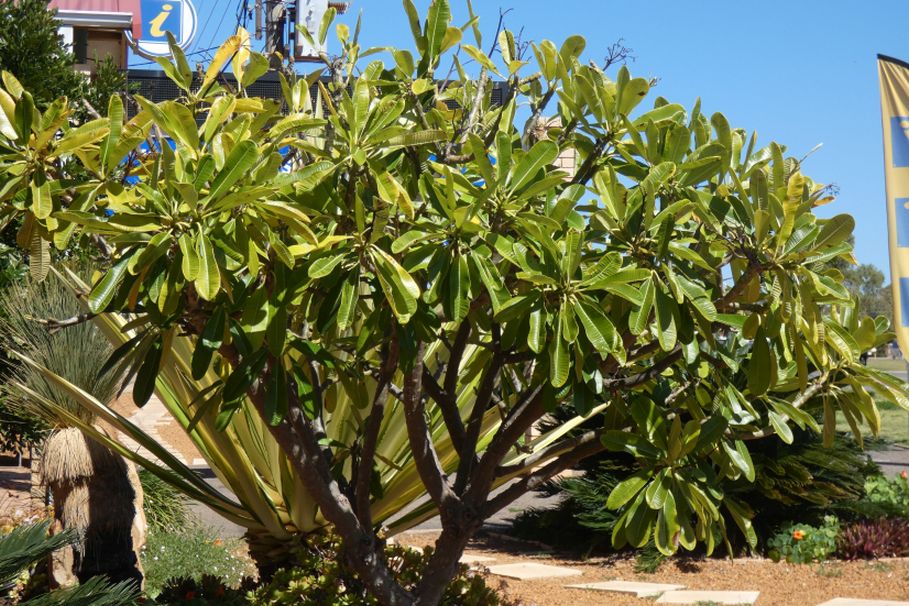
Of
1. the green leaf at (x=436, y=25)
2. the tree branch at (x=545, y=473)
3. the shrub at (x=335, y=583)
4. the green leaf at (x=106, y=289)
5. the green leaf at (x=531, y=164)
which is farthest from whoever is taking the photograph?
the shrub at (x=335, y=583)

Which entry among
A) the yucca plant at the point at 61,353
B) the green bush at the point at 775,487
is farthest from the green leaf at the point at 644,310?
the green bush at the point at 775,487

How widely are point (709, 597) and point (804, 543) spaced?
1744 millimetres

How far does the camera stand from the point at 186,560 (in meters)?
7.41

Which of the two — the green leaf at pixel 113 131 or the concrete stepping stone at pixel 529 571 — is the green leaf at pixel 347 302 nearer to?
the green leaf at pixel 113 131

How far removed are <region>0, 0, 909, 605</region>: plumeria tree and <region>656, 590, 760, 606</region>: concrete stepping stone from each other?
10.6 feet

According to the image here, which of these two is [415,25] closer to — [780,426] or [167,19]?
[780,426]

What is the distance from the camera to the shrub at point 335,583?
187 inches

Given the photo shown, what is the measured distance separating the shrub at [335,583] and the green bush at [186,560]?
2048mm

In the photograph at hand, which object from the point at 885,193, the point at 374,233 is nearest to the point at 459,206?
the point at 374,233

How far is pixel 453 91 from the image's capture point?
3844 millimetres

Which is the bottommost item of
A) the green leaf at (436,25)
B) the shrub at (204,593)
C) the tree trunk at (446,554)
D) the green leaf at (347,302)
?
the shrub at (204,593)

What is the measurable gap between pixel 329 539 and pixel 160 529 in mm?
3665

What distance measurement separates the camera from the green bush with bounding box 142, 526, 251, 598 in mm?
7133

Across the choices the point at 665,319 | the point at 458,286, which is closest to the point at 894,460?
the point at 665,319
